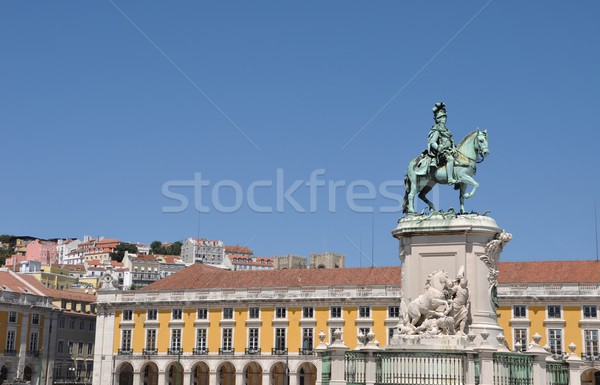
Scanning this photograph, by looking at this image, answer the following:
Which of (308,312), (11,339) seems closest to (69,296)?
(11,339)

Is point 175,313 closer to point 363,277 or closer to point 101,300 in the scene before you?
point 101,300

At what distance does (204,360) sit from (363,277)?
Result: 14141 mm

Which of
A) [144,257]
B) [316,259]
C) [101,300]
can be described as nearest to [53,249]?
[144,257]

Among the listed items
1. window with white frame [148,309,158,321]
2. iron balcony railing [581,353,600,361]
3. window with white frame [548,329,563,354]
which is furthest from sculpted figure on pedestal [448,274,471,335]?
window with white frame [148,309,158,321]

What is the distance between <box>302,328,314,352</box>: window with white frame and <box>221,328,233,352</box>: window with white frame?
613 centimetres

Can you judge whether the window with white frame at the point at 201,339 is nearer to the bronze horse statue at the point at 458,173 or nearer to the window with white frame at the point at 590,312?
the window with white frame at the point at 590,312

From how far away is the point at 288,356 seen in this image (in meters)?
70.8

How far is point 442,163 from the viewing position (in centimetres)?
2623

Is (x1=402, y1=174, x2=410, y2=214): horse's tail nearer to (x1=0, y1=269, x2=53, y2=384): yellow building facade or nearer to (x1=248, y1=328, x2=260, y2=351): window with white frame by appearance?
(x1=248, y1=328, x2=260, y2=351): window with white frame

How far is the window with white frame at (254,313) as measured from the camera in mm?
72688

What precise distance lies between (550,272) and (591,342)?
6.71 metres

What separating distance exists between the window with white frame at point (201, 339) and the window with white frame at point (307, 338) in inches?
327

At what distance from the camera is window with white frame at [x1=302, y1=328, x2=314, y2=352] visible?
2773 inches

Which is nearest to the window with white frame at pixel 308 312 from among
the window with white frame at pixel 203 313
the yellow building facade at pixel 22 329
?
the window with white frame at pixel 203 313
